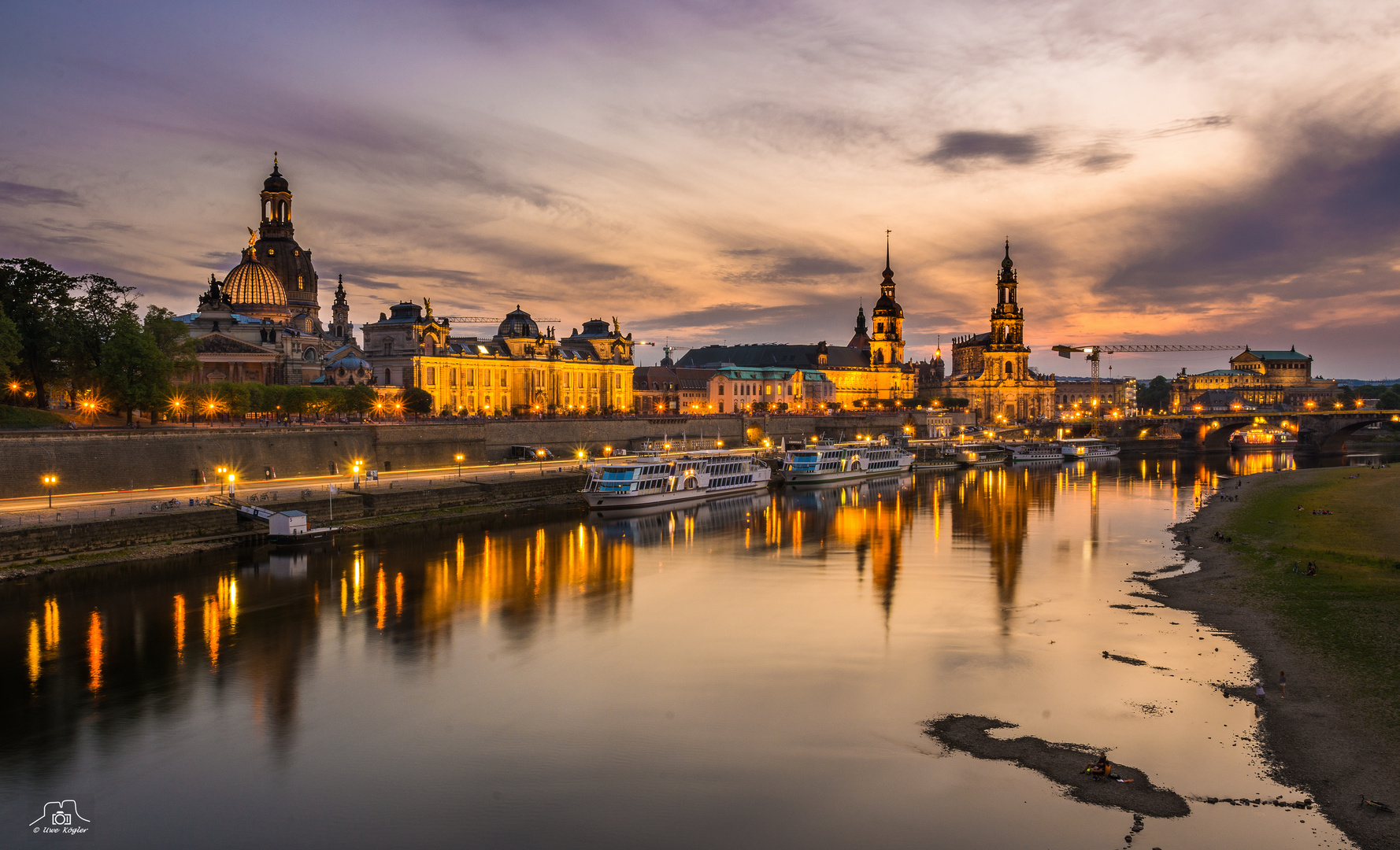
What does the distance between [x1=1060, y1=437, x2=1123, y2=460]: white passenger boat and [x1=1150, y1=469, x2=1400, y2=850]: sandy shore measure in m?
99.3

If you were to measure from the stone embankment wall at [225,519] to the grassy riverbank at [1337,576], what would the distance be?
145 ft

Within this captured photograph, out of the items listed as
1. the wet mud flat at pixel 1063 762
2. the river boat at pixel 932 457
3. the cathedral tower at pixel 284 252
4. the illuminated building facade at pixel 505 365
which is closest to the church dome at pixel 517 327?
the illuminated building facade at pixel 505 365

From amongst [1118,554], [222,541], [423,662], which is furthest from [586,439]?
[423,662]

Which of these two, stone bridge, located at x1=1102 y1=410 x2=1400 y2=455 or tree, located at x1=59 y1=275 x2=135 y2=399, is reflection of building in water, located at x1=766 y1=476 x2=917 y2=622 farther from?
stone bridge, located at x1=1102 y1=410 x2=1400 y2=455

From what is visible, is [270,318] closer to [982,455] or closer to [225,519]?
[225,519]

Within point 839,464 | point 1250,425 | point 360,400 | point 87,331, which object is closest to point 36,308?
point 87,331

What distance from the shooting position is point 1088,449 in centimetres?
13562

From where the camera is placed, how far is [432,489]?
199ft

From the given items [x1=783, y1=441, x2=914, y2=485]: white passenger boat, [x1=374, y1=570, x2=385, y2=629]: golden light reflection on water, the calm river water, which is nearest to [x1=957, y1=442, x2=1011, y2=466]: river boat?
[x1=783, y1=441, x2=914, y2=485]: white passenger boat

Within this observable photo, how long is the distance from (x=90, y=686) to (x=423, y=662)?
9.05 metres

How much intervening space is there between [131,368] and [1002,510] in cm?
6068

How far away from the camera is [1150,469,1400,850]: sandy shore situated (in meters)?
18.5

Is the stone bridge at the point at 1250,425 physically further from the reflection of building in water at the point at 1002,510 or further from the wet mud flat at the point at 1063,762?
the wet mud flat at the point at 1063,762

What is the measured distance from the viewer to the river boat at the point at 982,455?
119375 millimetres
